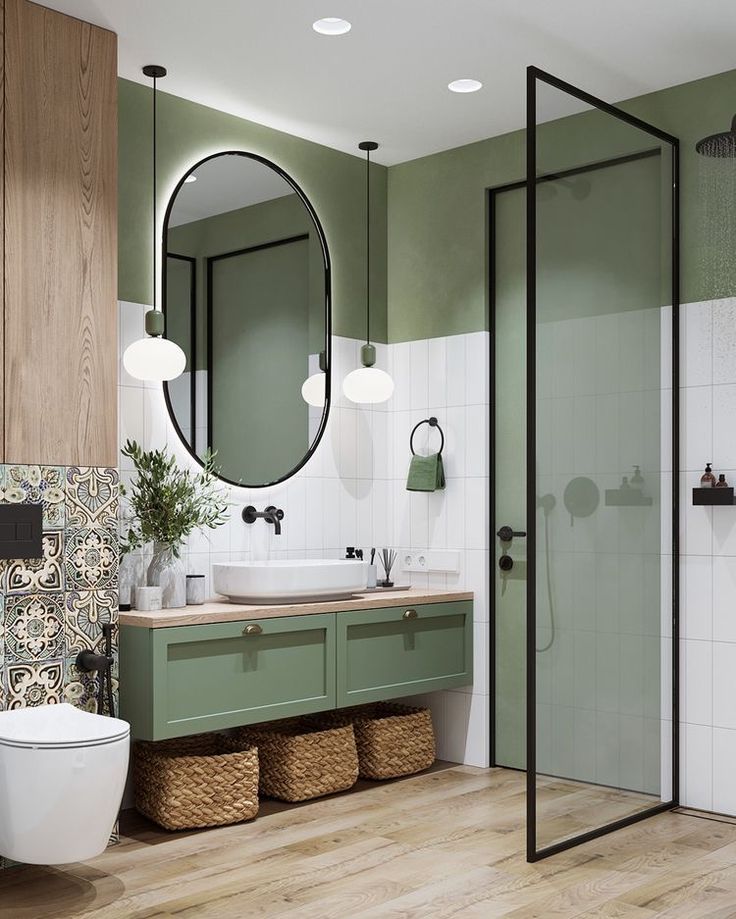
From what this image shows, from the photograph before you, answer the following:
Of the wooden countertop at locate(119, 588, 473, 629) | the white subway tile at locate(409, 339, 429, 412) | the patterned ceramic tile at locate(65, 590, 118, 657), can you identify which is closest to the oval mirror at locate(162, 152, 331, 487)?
the white subway tile at locate(409, 339, 429, 412)

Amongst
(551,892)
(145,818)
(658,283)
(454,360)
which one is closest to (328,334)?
(454,360)

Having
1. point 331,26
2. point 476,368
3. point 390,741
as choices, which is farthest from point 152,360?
point 390,741

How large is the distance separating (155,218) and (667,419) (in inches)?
83.3

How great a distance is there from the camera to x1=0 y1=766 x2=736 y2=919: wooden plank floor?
3031 mm

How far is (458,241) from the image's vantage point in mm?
4887

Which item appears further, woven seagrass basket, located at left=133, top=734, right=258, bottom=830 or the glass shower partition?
woven seagrass basket, located at left=133, top=734, right=258, bottom=830

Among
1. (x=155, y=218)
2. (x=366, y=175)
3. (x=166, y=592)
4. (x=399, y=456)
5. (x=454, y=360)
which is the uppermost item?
(x=366, y=175)

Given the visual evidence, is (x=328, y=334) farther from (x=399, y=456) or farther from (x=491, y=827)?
(x=491, y=827)

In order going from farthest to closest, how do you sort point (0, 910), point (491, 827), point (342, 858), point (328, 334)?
point (328, 334) → point (491, 827) → point (342, 858) → point (0, 910)

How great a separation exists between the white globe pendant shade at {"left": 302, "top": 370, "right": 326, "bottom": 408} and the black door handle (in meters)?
0.98

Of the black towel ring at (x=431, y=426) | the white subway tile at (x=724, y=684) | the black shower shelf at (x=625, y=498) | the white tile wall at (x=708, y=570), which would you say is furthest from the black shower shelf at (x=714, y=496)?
the black towel ring at (x=431, y=426)

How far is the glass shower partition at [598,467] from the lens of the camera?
344 centimetres

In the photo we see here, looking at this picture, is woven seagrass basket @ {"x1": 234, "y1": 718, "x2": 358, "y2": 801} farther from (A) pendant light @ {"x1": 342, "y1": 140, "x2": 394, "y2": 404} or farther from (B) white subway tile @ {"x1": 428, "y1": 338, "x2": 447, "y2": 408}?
(B) white subway tile @ {"x1": 428, "y1": 338, "x2": 447, "y2": 408}

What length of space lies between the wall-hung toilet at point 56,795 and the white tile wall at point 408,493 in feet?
5.14
